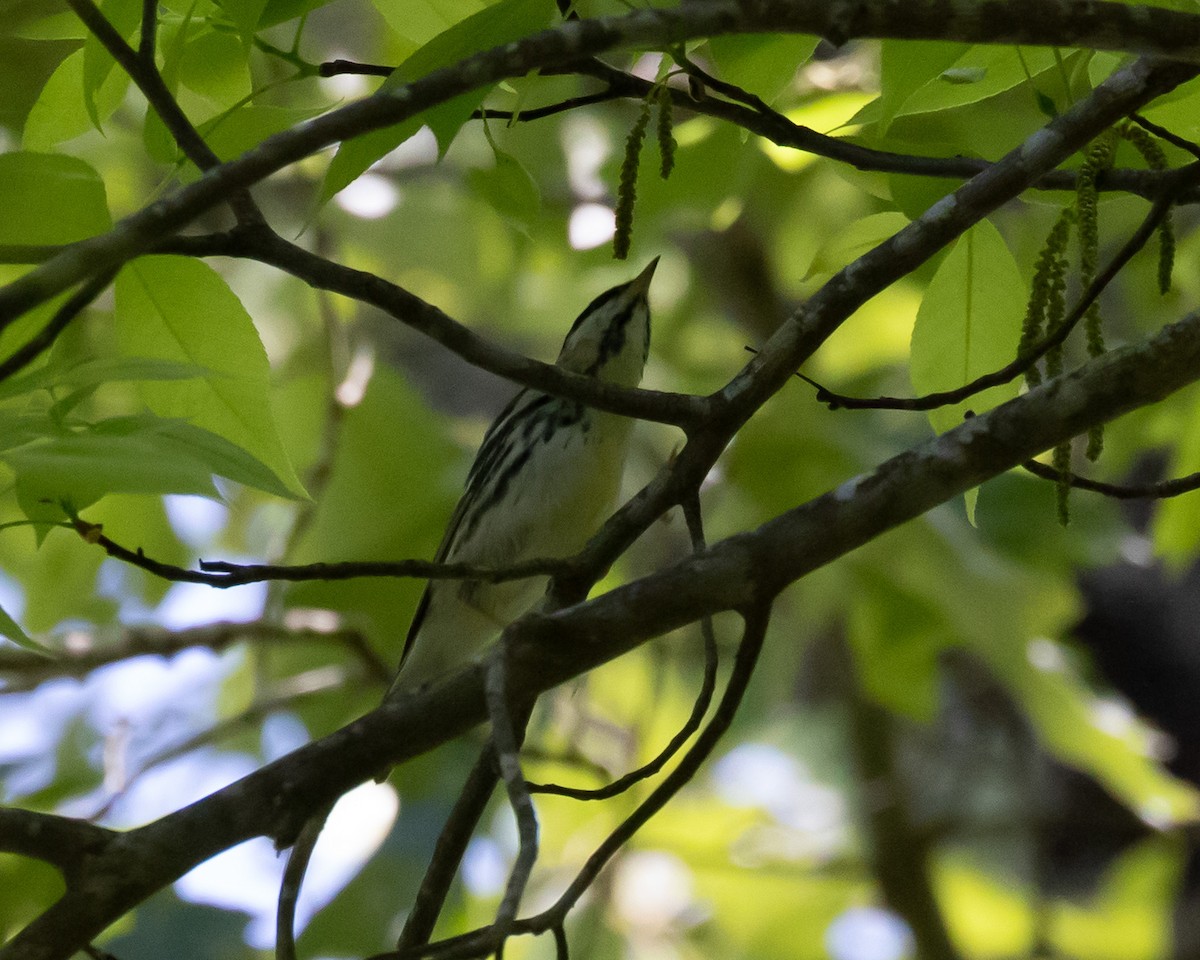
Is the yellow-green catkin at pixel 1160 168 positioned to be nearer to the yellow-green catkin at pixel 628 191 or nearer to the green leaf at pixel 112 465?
the yellow-green catkin at pixel 628 191

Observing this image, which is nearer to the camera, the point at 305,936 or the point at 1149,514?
the point at 305,936

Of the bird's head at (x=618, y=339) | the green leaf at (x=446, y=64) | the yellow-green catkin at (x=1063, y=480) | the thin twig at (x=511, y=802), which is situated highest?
the bird's head at (x=618, y=339)

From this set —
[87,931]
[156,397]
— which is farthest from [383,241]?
[87,931]

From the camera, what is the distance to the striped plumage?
205cm

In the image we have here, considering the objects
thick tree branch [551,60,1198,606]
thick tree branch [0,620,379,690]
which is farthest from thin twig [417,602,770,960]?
thick tree branch [0,620,379,690]

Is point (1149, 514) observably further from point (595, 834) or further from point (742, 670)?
point (742, 670)

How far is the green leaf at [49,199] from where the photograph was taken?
0.93 metres

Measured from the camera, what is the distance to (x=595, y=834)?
8.50ft

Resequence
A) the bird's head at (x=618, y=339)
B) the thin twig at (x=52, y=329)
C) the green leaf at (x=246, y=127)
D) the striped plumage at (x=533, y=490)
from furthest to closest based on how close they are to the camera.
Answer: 1. the bird's head at (x=618, y=339)
2. the striped plumage at (x=533, y=490)
3. the green leaf at (x=246, y=127)
4. the thin twig at (x=52, y=329)

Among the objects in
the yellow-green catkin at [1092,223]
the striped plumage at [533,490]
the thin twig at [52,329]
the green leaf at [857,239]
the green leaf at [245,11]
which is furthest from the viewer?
the striped plumage at [533,490]

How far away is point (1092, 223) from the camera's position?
3.32 ft

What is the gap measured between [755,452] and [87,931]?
5.26ft

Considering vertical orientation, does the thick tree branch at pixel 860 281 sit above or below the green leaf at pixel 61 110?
below

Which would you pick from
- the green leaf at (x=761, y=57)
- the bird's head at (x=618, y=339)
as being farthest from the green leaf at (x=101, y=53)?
the bird's head at (x=618, y=339)
